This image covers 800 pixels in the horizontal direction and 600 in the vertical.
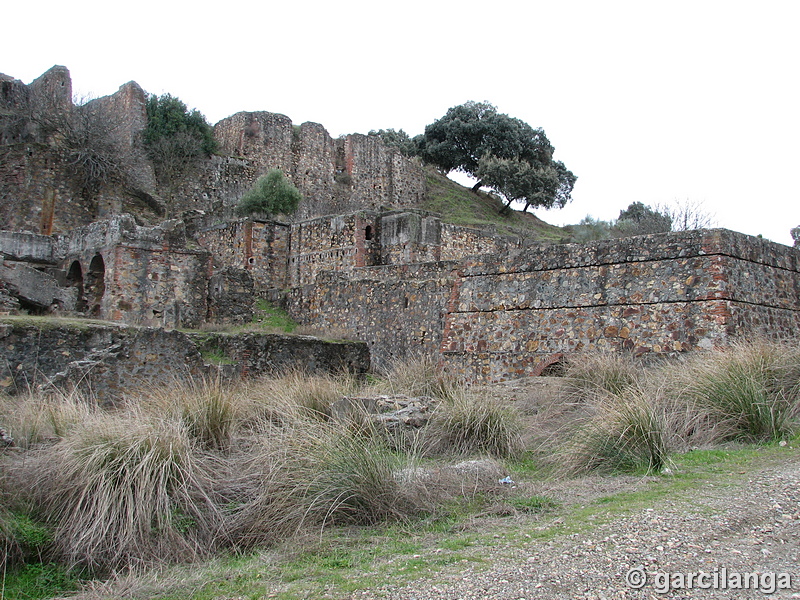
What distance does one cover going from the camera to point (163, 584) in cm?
504

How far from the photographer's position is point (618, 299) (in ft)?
32.9

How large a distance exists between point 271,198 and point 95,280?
12481 mm

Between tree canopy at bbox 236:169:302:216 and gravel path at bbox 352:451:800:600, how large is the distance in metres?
24.2

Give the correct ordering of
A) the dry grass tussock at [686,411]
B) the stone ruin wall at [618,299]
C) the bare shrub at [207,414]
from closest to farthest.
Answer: the dry grass tussock at [686,411] → the bare shrub at [207,414] → the stone ruin wall at [618,299]

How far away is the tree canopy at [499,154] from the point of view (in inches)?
1582

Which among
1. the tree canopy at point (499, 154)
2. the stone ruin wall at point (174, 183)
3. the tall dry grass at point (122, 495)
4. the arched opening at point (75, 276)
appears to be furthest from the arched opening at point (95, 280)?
the tree canopy at point (499, 154)

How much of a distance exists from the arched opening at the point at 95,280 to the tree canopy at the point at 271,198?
1152cm

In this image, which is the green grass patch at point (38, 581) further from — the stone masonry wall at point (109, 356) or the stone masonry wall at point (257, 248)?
the stone masonry wall at point (257, 248)

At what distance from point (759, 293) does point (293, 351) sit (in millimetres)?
8158

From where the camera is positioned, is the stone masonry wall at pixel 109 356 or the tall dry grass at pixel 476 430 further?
the stone masonry wall at pixel 109 356

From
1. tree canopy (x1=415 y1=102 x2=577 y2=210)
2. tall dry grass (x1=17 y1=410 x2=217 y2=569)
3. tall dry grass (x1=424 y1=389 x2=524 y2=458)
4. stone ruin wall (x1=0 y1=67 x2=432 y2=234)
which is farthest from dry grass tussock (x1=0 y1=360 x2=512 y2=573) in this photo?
tree canopy (x1=415 y1=102 x2=577 y2=210)

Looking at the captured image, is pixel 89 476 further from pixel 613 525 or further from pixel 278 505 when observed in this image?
pixel 613 525

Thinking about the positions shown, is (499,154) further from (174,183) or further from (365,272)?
(365,272)

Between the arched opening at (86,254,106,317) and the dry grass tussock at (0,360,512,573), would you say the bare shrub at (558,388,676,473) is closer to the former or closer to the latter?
the dry grass tussock at (0,360,512,573)
